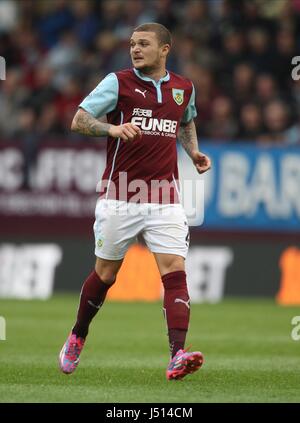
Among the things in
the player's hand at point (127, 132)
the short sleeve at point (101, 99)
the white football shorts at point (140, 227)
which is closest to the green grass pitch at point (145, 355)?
the white football shorts at point (140, 227)

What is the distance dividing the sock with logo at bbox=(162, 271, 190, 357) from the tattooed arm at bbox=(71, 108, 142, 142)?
1.08 metres

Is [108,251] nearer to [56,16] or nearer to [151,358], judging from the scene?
[151,358]

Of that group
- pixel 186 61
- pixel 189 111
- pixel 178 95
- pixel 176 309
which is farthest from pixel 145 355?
pixel 186 61

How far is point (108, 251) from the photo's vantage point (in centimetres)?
834

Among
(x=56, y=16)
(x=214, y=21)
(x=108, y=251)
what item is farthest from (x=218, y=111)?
(x=108, y=251)

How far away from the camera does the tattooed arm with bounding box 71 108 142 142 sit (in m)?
7.84

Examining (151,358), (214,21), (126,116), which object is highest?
(214,21)

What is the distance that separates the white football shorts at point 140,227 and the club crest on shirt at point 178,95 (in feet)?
Result: 2.58

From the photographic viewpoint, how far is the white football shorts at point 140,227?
27.1 feet

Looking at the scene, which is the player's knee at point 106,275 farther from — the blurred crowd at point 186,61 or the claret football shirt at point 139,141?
the blurred crowd at point 186,61

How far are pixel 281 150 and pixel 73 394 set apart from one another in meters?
9.37

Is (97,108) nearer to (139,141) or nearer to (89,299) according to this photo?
(139,141)

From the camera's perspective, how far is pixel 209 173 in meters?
16.3

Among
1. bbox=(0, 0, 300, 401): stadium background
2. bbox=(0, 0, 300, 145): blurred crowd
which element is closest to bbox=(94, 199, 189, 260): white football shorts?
bbox=(0, 0, 300, 401): stadium background
